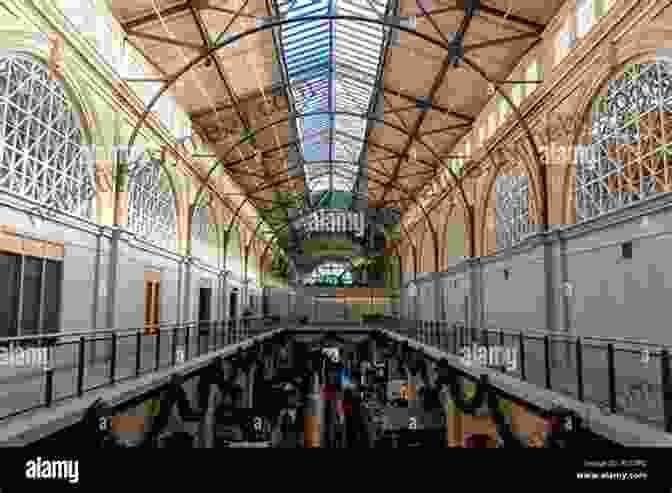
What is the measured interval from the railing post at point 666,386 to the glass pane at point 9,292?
1278cm

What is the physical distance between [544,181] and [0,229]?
15.9 m

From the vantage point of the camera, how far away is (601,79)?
14.0 metres

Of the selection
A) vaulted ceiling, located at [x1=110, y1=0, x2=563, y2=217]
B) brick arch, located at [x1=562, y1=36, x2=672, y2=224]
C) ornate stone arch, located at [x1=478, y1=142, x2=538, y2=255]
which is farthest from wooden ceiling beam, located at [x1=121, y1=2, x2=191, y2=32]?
ornate stone arch, located at [x1=478, y1=142, x2=538, y2=255]

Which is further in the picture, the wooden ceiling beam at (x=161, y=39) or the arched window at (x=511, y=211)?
the arched window at (x=511, y=211)

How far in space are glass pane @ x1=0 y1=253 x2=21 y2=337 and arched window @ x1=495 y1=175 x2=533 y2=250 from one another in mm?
16725

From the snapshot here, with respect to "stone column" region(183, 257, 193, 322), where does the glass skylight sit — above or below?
above

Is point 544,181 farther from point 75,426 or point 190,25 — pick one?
point 75,426

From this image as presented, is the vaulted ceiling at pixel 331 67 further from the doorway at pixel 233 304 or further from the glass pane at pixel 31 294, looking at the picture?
the doorway at pixel 233 304

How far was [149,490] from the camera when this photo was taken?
8.11 feet

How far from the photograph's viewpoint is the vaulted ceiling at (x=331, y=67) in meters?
16.6

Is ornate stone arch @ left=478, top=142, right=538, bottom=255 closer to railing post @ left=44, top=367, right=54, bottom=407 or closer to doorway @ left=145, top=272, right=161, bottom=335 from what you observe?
doorway @ left=145, top=272, right=161, bottom=335

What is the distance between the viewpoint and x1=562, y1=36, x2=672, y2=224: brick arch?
38.2ft

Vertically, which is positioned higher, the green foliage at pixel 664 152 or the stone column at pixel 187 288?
the green foliage at pixel 664 152

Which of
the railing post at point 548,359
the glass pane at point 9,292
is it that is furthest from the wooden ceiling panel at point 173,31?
the railing post at point 548,359
